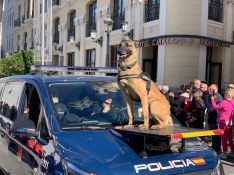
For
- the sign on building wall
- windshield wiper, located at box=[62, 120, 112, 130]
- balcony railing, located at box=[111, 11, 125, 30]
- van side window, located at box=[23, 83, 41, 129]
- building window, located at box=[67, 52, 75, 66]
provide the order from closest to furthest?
windshield wiper, located at box=[62, 120, 112, 130], van side window, located at box=[23, 83, 41, 129], the sign on building wall, balcony railing, located at box=[111, 11, 125, 30], building window, located at box=[67, 52, 75, 66]

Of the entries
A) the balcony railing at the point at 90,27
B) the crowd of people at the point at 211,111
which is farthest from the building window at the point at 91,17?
the crowd of people at the point at 211,111

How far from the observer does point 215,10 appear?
19.5 meters

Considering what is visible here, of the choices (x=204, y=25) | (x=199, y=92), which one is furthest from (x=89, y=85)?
(x=204, y=25)

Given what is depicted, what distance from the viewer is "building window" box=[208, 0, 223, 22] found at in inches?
755

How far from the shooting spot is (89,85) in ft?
16.2

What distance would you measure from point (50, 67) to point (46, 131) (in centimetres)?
191

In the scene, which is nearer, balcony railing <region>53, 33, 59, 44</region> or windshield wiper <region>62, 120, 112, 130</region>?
windshield wiper <region>62, 120, 112, 130</region>

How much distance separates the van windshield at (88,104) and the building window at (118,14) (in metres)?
18.1

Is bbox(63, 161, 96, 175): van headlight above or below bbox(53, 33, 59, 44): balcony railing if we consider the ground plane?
below

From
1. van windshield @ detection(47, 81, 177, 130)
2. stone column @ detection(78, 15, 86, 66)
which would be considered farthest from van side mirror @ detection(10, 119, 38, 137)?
stone column @ detection(78, 15, 86, 66)

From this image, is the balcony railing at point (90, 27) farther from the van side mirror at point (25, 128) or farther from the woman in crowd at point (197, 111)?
the van side mirror at point (25, 128)

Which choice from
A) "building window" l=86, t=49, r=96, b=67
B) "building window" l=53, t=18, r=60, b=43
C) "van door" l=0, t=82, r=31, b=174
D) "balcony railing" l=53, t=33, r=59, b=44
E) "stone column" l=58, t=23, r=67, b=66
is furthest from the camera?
"building window" l=53, t=18, r=60, b=43

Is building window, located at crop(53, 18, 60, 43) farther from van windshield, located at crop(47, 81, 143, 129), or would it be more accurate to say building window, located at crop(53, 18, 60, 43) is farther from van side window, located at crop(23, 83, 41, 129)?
van windshield, located at crop(47, 81, 143, 129)

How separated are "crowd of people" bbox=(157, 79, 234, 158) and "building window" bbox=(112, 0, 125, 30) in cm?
1233
